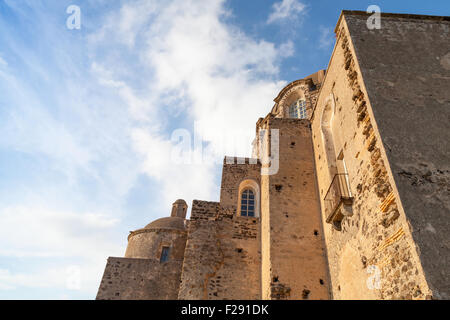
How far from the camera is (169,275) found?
A: 44.9 feet

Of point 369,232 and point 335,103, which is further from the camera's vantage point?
point 335,103

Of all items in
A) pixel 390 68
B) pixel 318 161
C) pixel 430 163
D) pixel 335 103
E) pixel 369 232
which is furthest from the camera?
pixel 318 161

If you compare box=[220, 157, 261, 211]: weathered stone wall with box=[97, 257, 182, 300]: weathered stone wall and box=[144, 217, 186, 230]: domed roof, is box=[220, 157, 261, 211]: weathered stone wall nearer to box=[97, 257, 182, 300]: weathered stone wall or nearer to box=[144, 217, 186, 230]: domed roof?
box=[97, 257, 182, 300]: weathered stone wall

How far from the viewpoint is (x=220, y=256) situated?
9.08 m

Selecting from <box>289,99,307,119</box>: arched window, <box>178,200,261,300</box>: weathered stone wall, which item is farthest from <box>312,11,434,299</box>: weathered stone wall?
<box>289,99,307,119</box>: arched window

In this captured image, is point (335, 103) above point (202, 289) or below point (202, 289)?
above

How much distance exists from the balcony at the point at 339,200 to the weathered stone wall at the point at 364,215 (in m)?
0.16

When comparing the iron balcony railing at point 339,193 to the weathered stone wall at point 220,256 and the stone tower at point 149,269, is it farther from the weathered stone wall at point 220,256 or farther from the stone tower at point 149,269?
the stone tower at point 149,269

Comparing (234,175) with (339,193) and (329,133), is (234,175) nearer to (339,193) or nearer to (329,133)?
(329,133)

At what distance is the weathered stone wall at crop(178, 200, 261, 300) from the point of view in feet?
28.2

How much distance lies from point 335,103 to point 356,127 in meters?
1.77

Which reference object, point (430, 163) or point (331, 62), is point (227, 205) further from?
point (430, 163)

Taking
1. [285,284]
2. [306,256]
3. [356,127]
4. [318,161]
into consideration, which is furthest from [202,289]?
[356,127]

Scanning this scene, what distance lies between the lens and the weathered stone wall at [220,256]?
8586 mm
